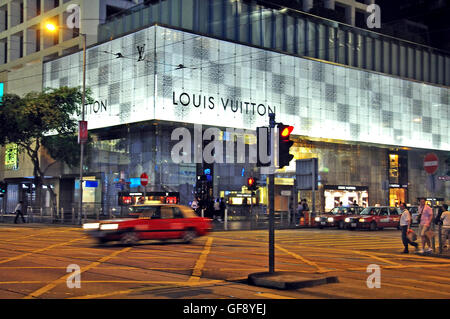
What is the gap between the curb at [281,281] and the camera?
35.7ft

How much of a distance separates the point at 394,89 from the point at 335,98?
818 cm

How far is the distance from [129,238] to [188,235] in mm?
2319

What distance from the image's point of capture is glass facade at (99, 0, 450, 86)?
1841 inches

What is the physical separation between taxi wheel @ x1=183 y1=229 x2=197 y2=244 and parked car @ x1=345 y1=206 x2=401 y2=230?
14.7 meters

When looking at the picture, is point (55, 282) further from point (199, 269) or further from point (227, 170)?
point (227, 170)

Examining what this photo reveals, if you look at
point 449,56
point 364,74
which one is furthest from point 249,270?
point 449,56

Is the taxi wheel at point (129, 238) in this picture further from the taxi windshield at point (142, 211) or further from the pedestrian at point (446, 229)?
the pedestrian at point (446, 229)

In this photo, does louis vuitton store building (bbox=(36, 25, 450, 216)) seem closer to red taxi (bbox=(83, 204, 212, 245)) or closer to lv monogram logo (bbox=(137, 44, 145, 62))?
lv monogram logo (bbox=(137, 44, 145, 62))

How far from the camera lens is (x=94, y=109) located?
158ft

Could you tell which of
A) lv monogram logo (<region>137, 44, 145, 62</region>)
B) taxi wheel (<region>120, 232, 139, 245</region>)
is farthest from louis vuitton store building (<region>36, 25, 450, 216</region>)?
taxi wheel (<region>120, 232, 139, 245</region>)

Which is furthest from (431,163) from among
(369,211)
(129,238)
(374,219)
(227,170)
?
(227,170)

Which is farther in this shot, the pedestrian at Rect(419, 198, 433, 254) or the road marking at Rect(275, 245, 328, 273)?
the pedestrian at Rect(419, 198, 433, 254)

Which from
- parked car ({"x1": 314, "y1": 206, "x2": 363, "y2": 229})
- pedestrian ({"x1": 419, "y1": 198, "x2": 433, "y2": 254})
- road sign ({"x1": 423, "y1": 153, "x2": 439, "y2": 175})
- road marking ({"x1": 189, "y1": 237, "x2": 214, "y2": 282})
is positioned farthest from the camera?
parked car ({"x1": 314, "y1": 206, "x2": 363, "y2": 229})

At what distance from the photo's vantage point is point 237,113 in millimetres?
47500
